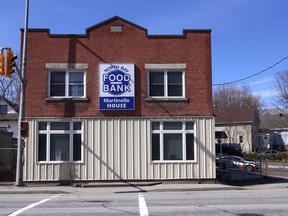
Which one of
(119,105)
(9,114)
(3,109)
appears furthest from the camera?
(3,109)

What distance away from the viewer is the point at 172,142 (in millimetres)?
22562

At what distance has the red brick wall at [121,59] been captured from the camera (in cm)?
2231

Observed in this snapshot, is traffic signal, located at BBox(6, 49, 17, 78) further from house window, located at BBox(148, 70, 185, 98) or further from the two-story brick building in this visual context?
Result: house window, located at BBox(148, 70, 185, 98)

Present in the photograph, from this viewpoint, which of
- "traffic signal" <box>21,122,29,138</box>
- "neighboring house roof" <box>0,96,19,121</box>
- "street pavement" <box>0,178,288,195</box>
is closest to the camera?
"street pavement" <box>0,178,288,195</box>

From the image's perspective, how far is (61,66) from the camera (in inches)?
881

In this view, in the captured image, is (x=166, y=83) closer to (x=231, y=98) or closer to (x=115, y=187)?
(x=115, y=187)

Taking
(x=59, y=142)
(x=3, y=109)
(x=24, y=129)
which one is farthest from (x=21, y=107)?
(x=3, y=109)

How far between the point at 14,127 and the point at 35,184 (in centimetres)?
3231

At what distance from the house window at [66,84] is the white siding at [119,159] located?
161 centimetres

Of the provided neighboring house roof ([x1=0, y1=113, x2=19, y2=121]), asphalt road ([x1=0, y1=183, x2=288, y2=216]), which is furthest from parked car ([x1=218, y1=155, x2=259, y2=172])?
neighboring house roof ([x1=0, y1=113, x2=19, y2=121])

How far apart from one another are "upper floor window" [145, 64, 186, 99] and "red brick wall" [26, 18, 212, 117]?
0.28 metres

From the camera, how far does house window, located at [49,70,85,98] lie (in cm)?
2250

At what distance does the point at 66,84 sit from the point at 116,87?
2.53 meters

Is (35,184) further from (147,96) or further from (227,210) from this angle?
(227,210)
